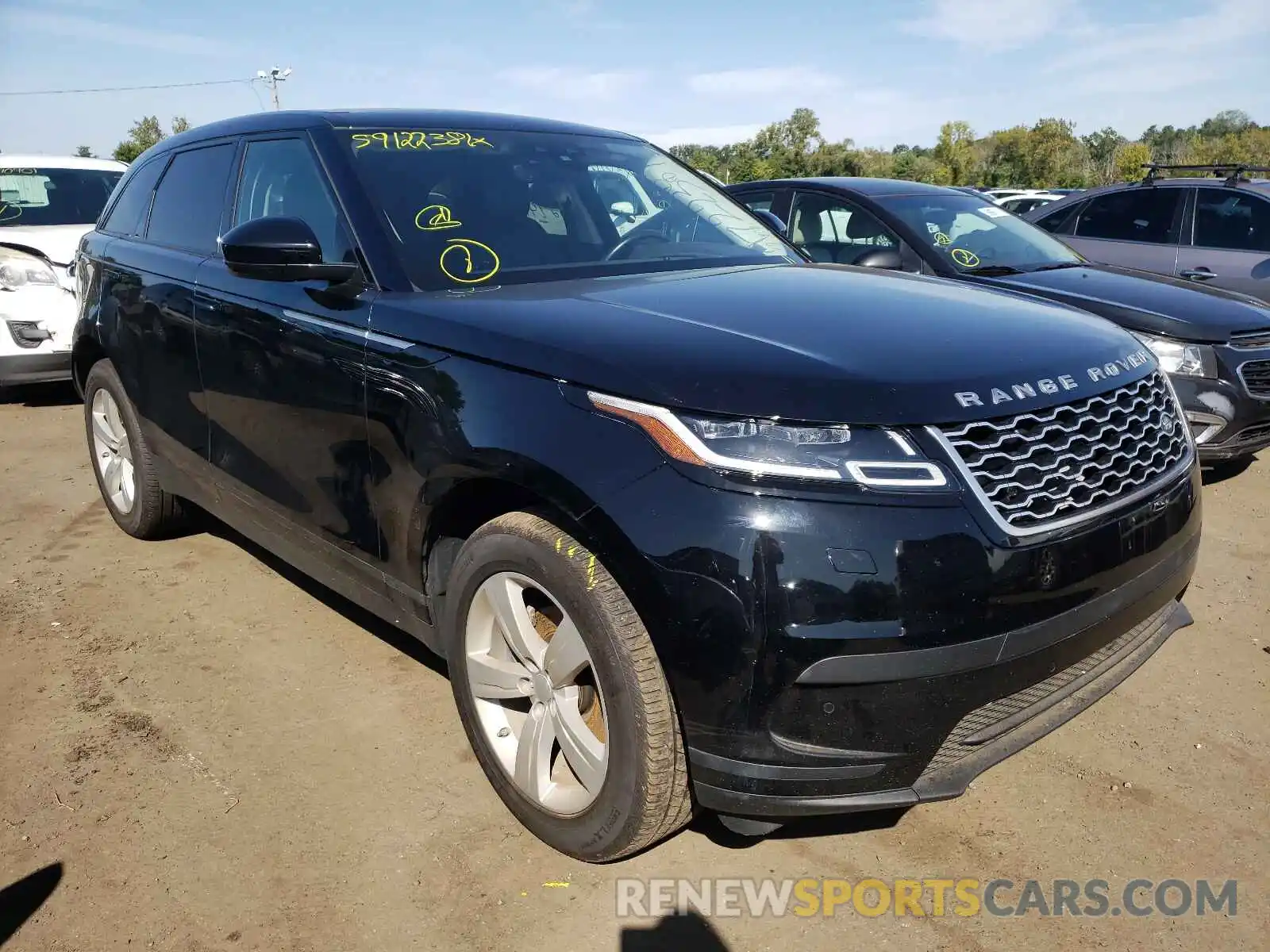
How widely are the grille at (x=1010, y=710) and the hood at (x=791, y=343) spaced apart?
24.1 inches

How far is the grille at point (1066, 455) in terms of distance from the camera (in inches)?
80.1

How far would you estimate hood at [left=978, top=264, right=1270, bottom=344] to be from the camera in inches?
205

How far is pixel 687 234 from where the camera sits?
348 centimetres

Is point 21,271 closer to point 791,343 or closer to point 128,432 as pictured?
point 128,432

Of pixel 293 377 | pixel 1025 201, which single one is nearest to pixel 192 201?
pixel 293 377

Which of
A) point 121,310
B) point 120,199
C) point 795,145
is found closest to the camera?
point 121,310

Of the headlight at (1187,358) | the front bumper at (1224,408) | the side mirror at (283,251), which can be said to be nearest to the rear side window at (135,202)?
the side mirror at (283,251)

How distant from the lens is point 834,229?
6449 millimetres

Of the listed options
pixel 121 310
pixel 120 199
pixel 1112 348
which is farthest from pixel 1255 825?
pixel 120 199

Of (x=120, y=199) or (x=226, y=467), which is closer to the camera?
(x=226, y=467)

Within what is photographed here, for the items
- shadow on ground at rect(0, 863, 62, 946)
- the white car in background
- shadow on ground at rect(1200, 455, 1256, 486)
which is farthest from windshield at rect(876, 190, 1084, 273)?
the white car in background

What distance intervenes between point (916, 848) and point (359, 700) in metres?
1.79

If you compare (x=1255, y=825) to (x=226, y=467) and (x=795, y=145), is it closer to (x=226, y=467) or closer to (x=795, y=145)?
(x=226, y=467)

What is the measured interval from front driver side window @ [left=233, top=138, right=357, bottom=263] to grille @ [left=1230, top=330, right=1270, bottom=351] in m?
4.57
